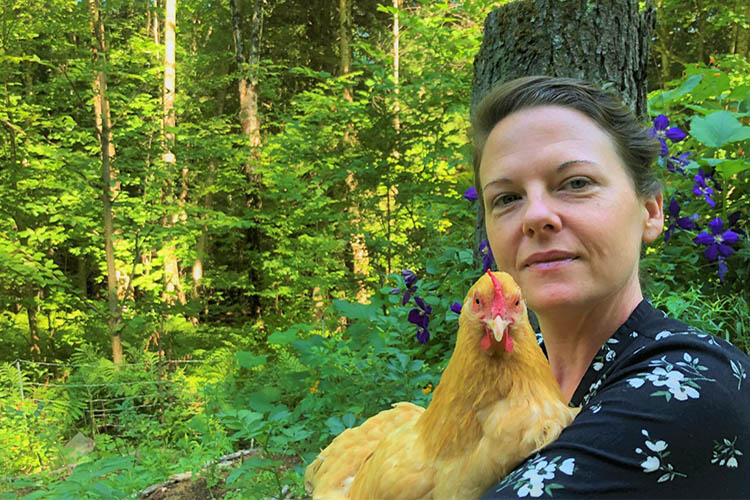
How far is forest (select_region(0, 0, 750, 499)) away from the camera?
2.78m

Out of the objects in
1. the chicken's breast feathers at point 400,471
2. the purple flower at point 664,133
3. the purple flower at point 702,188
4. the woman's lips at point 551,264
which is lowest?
the chicken's breast feathers at point 400,471

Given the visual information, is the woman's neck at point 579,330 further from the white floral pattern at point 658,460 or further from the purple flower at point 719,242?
the purple flower at point 719,242

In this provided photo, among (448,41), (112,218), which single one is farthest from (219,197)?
(448,41)

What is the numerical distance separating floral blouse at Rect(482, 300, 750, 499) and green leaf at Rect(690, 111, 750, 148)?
2313mm

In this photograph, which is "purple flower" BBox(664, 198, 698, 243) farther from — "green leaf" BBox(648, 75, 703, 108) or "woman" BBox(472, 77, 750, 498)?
"woman" BBox(472, 77, 750, 498)

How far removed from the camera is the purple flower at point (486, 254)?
8.48 feet

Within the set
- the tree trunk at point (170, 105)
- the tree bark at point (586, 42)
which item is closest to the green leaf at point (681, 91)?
the tree bark at point (586, 42)

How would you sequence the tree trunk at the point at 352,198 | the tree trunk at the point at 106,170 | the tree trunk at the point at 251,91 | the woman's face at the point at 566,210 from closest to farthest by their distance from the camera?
1. the woman's face at the point at 566,210
2. the tree trunk at the point at 106,170
3. the tree trunk at the point at 352,198
4. the tree trunk at the point at 251,91

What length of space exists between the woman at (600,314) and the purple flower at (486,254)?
1.03m

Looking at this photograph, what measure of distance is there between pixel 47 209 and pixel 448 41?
660 cm

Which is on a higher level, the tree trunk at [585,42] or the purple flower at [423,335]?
the tree trunk at [585,42]

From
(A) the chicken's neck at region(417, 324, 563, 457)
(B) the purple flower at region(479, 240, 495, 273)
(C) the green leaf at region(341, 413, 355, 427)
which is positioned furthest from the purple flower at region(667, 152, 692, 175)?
(C) the green leaf at region(341, 413, 355, 427)

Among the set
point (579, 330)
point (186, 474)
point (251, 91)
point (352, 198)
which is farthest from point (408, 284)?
point (251, 91)

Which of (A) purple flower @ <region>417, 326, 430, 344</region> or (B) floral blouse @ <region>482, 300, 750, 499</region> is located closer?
(B) floral blouse @ <region>482, 300, 750, 499</region>
